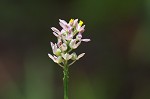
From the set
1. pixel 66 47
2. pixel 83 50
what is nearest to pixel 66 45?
pixel 66 47

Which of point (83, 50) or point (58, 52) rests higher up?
point (83, 50)

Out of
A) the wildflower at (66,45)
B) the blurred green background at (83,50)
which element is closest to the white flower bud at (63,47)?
the wildflower at (66,45)

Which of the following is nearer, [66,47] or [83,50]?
[66,47]

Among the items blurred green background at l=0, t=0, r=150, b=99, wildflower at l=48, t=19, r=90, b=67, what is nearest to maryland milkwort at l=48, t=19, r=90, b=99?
wildflower at l=48, t=19, r=90, b=67

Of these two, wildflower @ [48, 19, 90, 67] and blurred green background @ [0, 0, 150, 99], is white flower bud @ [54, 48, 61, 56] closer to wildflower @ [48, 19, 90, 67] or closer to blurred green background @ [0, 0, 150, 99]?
wildflower @ [48, 19, 90, 67]

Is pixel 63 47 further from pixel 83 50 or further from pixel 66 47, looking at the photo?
pixel 83 50

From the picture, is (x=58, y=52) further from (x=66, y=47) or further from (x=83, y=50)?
(x=83, y=50)
